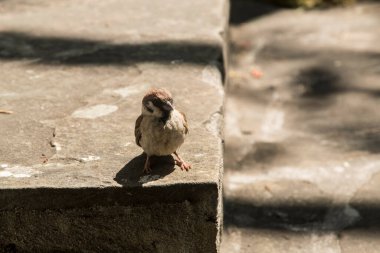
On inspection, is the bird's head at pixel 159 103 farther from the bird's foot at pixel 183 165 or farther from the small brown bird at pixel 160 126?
the bird's foot at pixel 183 165

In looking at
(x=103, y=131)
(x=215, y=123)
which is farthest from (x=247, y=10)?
(x=103, y=131)

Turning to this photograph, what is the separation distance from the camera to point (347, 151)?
15.0 feet

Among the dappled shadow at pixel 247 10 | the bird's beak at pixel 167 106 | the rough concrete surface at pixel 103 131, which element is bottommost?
the dappled shadow at pixel 247 10

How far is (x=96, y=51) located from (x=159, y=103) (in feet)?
5.80

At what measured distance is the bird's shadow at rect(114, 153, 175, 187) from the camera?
295cm

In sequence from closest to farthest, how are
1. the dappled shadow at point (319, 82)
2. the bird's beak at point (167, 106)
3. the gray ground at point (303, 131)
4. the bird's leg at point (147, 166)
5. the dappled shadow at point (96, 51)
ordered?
the bird's beak at point (167, 106) → the bird's leg at point (147, 166) → the gray ground at point (303, 131) → the dappled shadow at point (96, 51) → the dappled shadow at point (319, 82)

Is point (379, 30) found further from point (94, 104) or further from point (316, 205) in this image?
point (94, 104)

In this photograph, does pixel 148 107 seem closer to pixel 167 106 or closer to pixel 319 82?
pixel 167 106

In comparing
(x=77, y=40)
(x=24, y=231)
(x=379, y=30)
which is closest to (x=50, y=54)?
(x=77, y=40)

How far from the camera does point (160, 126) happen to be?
292cm

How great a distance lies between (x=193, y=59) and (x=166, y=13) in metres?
1.09

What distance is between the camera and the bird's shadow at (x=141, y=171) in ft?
9.69

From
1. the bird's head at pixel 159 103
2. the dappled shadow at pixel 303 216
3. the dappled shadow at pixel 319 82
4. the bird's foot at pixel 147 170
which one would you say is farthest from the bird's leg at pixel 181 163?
the dappled shadow at pixel 319 82

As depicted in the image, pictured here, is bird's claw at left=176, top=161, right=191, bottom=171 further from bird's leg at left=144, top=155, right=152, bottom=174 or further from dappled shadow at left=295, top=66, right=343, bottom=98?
dappled shadow at left=295, top=66, right=343, bottom=98
